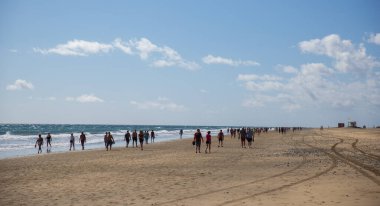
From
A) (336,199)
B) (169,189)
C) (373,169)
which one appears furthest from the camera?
(373,169)

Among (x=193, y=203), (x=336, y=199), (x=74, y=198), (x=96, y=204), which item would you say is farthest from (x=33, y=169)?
(x=336, y=199)

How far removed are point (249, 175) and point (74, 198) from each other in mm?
6801

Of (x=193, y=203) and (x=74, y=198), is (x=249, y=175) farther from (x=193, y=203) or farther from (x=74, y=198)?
(x=74, y=198)

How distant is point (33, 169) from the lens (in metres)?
18.8

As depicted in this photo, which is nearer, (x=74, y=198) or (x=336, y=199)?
(x=336, y=199)

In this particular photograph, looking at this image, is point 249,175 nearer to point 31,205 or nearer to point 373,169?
point 373,169

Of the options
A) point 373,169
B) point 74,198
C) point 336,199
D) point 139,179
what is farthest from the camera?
point 373,169

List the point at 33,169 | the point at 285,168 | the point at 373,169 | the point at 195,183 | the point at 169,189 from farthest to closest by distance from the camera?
the point at 33,169, the point at 285,168, the point at 373,169, the point at 195,183, the point at 169,189

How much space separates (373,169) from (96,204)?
11.3m

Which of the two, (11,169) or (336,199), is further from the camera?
(11,169)

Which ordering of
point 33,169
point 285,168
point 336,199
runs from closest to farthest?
point 336,199 < point 285,168 < point 33,169

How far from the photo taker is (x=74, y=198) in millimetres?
10930

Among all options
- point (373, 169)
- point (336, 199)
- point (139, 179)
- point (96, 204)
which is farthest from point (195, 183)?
point (373, 169)

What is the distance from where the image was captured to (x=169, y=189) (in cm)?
1202
